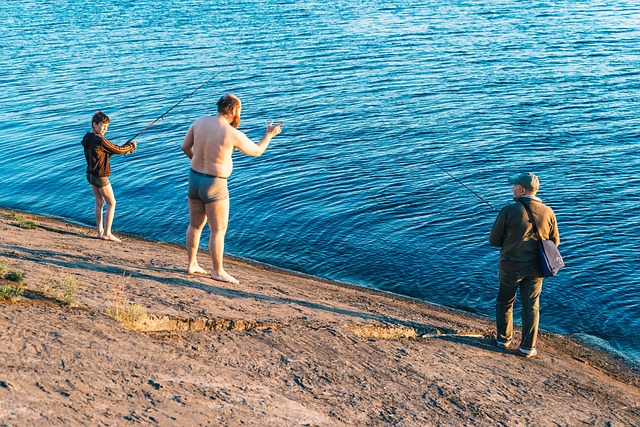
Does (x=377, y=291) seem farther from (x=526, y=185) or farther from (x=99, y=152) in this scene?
(x=99, y=152)

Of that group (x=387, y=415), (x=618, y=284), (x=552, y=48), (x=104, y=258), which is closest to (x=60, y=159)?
(x=104, y=258)

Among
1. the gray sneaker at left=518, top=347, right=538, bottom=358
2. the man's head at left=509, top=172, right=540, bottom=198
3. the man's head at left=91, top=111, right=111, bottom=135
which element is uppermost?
the man's head at left=91, top=111, right=111, bottom=135

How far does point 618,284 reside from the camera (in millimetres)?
10695

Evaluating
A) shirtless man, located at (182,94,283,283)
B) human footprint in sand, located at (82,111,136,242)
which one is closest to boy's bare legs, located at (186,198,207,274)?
shirtless man, located at (182,94,283,283)

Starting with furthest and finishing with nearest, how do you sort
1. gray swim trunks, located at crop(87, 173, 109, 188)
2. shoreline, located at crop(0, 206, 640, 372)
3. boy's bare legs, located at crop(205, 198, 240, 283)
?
1. gray swim trunks, located at crop(87, 173, 109, 188)
2. shoreline, located at crop(0, 206, 640, 372)
3. boy's bare legs, located at crop(205, 198, 240, 283)

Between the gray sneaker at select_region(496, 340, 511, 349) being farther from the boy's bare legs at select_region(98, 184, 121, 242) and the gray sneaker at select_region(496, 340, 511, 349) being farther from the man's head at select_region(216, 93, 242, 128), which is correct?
the boy's bare legs at select_region(98, 184, 121, 242)

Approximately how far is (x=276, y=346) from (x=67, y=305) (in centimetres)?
192

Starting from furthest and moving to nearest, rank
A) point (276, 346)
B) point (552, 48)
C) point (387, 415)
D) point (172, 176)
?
1. point (552, 48)
2. point (172, 176)
3. point (276, 346)
4. point (387, 415)

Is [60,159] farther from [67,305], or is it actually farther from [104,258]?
[67,305]

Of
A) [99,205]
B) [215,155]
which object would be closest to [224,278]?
[215,155]

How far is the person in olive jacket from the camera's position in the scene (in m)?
7.52

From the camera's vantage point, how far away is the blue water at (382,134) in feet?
38.6

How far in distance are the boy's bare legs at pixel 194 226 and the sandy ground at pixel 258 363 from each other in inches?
7.3

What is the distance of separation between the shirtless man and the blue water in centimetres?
360
